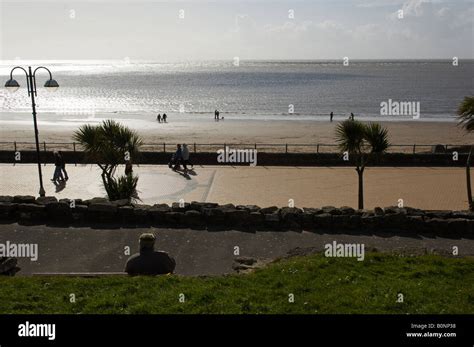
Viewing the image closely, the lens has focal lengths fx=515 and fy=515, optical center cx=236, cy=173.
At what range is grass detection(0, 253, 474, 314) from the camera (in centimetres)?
691

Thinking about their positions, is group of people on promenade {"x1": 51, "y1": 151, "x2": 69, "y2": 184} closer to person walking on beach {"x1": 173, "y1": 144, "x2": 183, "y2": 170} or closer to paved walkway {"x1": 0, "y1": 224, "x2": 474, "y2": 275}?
person walking on beach {"x1": 173, "y1": 144, "x2": 183, "y2": 170}

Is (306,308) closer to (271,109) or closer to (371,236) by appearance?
(371,236)

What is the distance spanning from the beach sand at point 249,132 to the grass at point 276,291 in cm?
2729

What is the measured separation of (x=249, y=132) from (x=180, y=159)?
26033mm

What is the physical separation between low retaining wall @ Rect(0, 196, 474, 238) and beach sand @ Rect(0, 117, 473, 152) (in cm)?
2371

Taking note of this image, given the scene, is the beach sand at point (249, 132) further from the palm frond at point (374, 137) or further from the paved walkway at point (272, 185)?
the palm frond at point (374, 137)

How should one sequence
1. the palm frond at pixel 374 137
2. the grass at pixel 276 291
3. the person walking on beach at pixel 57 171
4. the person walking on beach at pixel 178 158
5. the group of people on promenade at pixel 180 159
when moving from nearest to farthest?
the grass at pixel 276 291 → the palm frond at pixel 374 137 → the person walking on beach at pixel 57 171 → the group of people on promenade at pixel 180 159 → the person walking on beach at pixel 178 158

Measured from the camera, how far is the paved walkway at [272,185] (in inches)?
733

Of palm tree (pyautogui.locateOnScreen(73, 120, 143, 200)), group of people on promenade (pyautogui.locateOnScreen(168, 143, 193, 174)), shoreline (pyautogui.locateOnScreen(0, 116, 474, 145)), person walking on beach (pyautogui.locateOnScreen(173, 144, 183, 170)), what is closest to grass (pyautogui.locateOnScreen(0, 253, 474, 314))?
palm tree (pyautogui.locateOnScreen(73, 120, 143, 200))

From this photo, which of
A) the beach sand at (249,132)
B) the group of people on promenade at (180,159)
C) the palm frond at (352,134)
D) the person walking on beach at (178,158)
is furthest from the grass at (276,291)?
the beach sand at (249,132)

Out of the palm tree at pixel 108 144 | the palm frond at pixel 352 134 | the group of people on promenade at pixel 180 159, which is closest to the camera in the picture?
the palm tree at pixel 108 144

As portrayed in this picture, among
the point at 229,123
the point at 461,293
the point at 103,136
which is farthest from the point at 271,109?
the point at 461,293

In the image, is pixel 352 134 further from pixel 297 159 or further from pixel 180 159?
pixel 180 159
